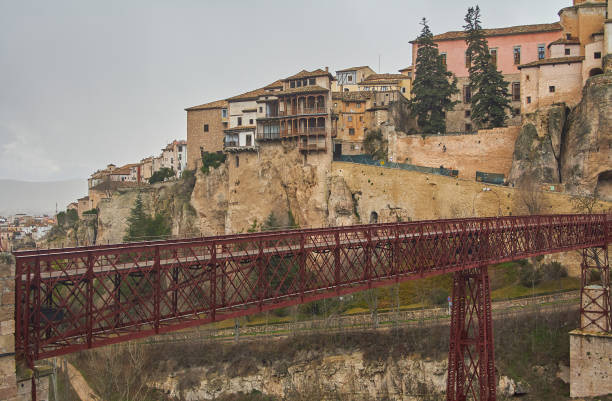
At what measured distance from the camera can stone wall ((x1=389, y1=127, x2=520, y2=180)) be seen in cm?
5866

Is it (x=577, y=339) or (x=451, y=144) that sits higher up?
(x=451, y=144)

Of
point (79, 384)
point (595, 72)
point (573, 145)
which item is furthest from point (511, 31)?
point (79, 384)

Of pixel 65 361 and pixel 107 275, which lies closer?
pixel 107 275

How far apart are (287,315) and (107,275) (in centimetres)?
3447

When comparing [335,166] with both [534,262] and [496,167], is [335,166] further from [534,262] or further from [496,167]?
[534,262]

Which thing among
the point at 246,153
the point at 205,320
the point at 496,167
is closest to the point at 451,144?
the point at 496,167

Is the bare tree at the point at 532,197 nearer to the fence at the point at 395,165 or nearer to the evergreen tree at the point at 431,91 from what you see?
the fence at the point at 395,165

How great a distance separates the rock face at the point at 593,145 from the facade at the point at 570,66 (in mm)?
3448

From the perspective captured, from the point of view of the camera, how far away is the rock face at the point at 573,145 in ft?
166

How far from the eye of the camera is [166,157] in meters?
99.8

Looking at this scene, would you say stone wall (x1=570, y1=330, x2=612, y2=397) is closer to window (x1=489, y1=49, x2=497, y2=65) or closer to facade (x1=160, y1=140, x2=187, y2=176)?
window (x1=489, y1=49, x2=497, y2=65)

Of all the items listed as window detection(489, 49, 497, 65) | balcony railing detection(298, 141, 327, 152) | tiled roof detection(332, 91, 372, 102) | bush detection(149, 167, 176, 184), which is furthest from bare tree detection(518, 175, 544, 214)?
bush detection(149, 167, 176, 184)

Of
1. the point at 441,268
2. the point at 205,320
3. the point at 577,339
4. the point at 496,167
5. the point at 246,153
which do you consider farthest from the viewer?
the point at 246,153

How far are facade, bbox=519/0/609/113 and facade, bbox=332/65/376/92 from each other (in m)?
28.6
